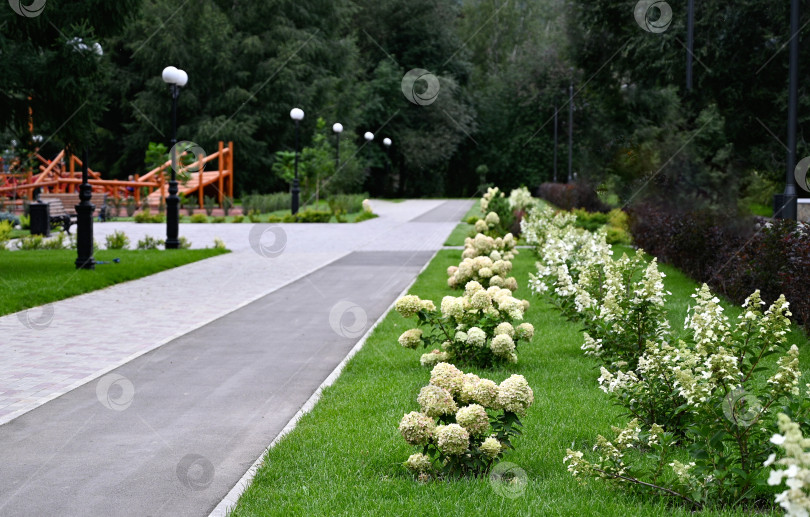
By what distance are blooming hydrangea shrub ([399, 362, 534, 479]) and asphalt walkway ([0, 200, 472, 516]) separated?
1.12 m

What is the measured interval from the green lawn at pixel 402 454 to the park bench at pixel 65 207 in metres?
14.0

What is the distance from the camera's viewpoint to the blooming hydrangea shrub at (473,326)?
726cm

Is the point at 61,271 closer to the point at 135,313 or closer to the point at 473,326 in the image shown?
the point at 135,313

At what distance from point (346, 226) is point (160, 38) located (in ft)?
80.8

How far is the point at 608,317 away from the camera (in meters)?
6.32

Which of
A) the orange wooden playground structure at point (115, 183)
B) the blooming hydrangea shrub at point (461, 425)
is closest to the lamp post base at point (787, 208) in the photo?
the blooming hydrangea shrub at point (461, 425)

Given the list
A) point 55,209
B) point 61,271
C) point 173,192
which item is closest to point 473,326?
point 61,271

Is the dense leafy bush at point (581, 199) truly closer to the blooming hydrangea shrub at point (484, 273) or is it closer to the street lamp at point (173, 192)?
the street lamp at point (173, 192)

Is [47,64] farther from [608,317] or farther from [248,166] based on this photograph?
[248,166]

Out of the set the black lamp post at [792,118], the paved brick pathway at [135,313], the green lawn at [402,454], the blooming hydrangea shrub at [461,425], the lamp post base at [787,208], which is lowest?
the paved brick pathway at [135,313]

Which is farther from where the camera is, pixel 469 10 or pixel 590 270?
pixel 469 10

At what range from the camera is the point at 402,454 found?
5254 mm

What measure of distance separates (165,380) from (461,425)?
12.2 ft

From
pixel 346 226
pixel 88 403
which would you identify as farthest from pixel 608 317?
pixel 346 226
